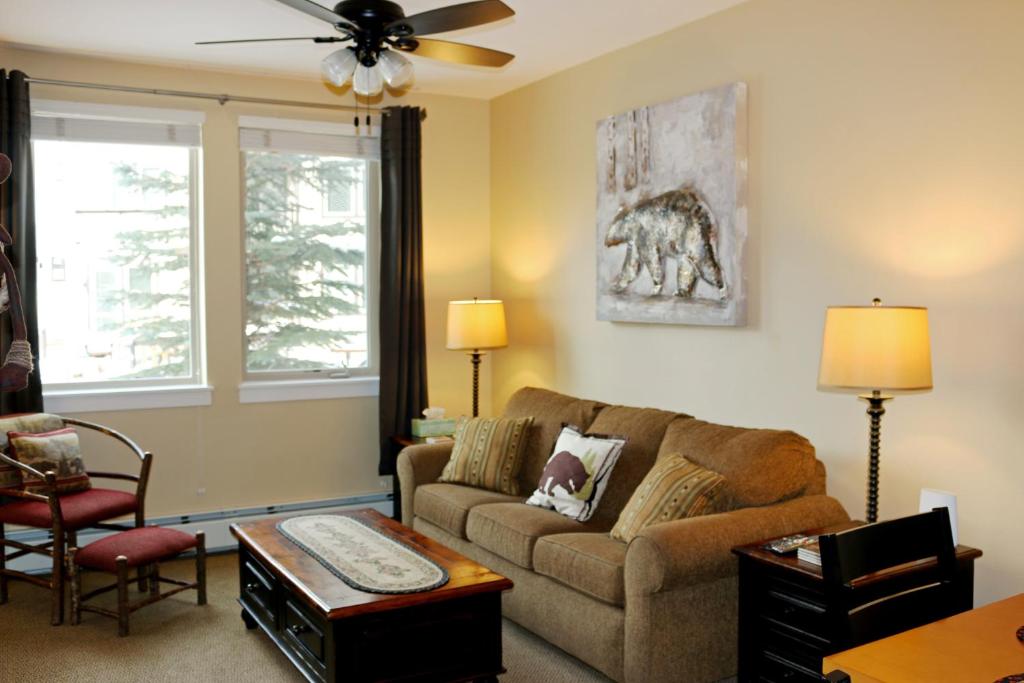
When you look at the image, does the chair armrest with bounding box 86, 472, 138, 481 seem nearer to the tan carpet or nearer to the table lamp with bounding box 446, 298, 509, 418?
the tan carpet

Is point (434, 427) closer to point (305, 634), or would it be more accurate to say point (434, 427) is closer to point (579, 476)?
point (579, 476)

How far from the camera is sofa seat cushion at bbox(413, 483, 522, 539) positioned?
4352 mm

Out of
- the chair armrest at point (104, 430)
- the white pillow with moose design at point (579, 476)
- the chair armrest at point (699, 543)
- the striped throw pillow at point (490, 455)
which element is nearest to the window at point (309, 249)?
the chair armrest at point (104, 430)

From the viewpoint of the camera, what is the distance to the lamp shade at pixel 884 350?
3.01 meters

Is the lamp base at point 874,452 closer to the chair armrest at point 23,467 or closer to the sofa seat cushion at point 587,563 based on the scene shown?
the sofa seat cushion at point 587,563

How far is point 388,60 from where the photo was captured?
10.8 ft

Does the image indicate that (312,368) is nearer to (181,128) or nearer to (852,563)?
(181,128)

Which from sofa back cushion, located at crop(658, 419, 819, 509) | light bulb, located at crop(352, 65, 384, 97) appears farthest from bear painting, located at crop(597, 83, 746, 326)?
light bulb, located at crop(352, 65, 384, 97)

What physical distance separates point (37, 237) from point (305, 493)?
6.71 ft

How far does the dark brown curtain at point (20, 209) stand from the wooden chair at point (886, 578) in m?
4.07

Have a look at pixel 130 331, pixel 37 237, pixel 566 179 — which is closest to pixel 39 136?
pixel 37 237

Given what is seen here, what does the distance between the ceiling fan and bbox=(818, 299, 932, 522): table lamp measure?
149cm

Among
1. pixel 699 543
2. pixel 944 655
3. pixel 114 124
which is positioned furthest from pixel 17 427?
pixel 944 655

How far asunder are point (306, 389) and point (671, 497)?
282cm
